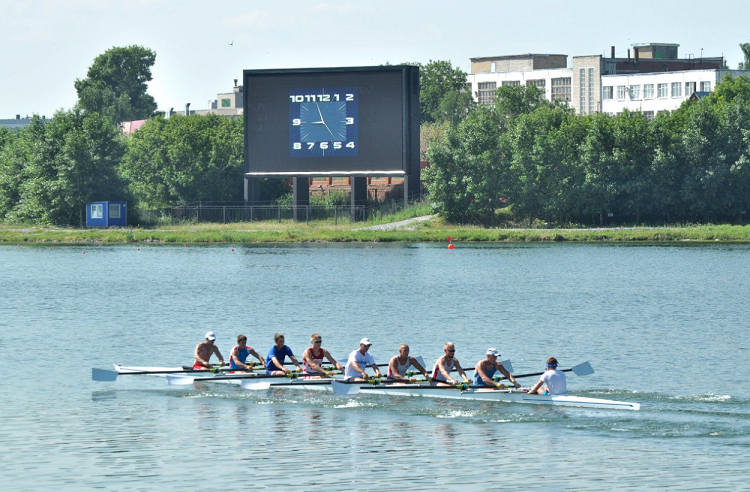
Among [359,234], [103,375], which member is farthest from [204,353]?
[359,234]

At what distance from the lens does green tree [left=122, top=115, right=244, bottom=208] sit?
424ft

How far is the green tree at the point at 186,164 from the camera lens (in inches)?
5089

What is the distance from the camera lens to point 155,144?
13612cm

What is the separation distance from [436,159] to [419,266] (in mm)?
29119

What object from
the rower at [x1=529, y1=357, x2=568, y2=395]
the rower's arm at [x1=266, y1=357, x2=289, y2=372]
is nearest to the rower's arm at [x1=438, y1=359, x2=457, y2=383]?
the rower at [x1=529, y1=357, x2=568, y2=395]

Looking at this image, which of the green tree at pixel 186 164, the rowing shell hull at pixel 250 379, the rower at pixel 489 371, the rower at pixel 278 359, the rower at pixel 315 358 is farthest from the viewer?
the green tree at pixel 186 164

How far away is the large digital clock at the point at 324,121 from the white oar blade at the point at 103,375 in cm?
7293

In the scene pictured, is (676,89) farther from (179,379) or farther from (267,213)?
(179,379)

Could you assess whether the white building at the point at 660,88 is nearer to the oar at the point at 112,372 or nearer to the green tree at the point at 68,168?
the green tree at the point at 68,168

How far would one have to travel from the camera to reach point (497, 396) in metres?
35.5

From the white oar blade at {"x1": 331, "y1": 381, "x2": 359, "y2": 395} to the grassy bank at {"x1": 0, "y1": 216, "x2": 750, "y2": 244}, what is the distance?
70.0 metres

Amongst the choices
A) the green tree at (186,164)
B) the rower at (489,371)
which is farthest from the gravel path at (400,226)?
the rower at (489,371)

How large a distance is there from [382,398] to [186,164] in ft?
321

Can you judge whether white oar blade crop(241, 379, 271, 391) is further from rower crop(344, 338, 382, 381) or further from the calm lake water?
rower crop(344, 338, 382, 381)
